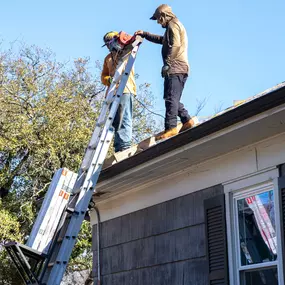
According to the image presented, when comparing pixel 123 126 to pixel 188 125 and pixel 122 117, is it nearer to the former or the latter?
pixel 122 117

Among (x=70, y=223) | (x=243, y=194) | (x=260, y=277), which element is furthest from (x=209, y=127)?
(x=70, y=223)

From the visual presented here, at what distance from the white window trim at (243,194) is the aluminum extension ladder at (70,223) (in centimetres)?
128

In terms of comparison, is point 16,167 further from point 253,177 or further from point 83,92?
point 253,177

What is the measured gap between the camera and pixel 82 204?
20.5 ft

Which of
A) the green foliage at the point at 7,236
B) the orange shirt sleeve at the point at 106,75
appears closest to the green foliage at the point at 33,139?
the green foliage at the point at 7,236

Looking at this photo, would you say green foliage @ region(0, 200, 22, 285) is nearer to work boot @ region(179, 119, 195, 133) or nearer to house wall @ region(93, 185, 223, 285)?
house wall @ region(93, 185, 223, 285)

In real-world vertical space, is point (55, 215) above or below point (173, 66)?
below

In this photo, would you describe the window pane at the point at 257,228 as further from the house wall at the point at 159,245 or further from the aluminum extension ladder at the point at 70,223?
the aluminum extension ladder at the point at 70,223

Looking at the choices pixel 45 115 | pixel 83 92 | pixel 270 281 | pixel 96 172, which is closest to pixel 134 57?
pixel 96 172

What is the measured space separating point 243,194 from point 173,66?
70.2 inches

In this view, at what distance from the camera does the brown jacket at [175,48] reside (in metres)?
7.09

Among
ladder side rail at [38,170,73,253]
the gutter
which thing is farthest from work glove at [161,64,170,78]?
ladder side rail at [38,170,73,253]

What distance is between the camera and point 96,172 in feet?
21.3

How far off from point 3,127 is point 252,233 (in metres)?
11.7
